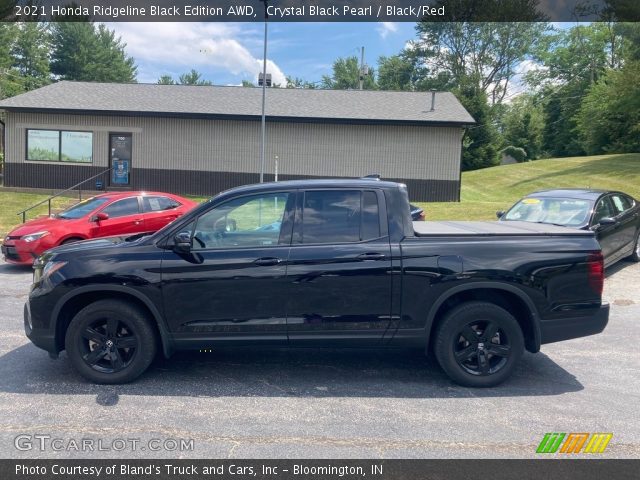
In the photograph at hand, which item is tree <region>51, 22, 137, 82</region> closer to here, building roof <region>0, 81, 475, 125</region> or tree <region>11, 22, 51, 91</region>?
tree <region>11, 22, 51, 91</region>

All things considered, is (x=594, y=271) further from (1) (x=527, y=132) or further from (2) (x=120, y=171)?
(1) (x=527, y=132)

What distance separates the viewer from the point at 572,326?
510cm

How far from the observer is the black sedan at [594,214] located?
367 inches

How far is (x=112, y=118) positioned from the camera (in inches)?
942

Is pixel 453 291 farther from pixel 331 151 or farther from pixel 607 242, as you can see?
pixel 331 151

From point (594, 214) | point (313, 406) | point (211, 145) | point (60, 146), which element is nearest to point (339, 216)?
point (313, 406)

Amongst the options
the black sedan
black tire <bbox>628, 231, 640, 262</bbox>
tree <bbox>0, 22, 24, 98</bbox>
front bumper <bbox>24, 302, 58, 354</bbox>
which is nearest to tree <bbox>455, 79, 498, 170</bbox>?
black tire <bbox>628, 231, 640, 262</bbox>

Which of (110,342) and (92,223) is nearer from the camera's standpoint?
(110,342)

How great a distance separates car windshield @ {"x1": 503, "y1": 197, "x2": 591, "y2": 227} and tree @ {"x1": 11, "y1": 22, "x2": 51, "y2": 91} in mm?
54194

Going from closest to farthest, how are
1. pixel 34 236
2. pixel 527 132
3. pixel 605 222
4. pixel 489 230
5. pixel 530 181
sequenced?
pixel 489 230 → pixel 605 222 → pixel 34 236 → pixel 530 181 → pixel 527 132

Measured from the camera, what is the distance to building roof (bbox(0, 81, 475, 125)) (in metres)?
23.3

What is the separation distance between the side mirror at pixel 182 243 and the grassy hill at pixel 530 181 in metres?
14.7

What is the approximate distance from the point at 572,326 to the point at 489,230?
3.76 feet

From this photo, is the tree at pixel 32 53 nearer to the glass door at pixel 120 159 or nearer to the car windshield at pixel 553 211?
the glass door at pixel 120 159
